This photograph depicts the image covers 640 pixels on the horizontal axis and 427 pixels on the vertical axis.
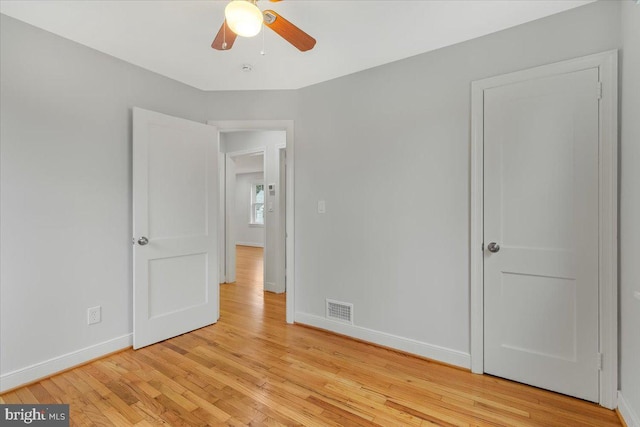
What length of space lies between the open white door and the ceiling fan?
4.30 ft

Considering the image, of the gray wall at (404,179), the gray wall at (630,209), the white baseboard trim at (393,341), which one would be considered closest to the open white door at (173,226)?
the gray wall at (404,179)

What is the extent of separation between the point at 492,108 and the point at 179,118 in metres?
2.64

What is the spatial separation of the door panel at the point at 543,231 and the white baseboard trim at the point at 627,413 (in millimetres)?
123

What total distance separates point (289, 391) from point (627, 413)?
189 cm

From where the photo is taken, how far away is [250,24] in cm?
140

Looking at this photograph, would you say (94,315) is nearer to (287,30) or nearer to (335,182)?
(335,182)

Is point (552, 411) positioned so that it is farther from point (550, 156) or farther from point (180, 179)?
point (180, 179)

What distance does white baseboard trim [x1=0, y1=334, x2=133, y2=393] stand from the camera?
199 cm

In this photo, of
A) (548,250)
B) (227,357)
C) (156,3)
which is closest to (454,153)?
(548,250)

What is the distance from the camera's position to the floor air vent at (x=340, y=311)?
286cm

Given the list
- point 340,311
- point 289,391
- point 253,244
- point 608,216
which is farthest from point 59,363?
point 253,244

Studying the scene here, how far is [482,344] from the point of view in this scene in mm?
2209

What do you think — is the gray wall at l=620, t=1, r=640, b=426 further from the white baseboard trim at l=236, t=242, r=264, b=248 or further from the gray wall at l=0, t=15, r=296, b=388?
the white baseboard trim at l=236, t=242, r=264, b=248

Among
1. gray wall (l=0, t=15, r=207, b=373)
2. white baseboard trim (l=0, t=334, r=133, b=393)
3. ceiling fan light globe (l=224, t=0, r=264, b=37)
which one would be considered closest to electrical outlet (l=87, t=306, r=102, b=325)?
gray wall (l=0, t=15, r=207, b=373)
